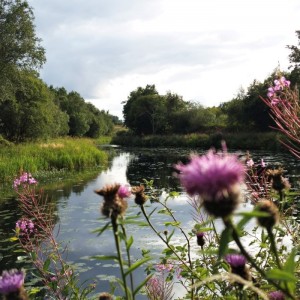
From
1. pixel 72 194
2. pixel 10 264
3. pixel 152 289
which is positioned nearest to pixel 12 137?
pixel 72 194

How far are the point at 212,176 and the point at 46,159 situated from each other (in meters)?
17.7

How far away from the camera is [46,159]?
17828 mm

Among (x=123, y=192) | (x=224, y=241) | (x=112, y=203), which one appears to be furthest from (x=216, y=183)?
(x=123, y=192)

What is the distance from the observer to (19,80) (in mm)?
22250

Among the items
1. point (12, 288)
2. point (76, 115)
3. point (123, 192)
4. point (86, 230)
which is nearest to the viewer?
point (12, 288)

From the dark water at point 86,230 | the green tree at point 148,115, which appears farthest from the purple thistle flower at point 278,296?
the green tree at point 148,115

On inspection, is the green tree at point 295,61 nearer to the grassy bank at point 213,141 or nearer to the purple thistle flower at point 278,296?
the grassy bank at point 213,141

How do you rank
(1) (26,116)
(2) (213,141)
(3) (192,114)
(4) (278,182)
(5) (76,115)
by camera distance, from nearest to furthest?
(4) (278,182) < (1) (26,116) < (2) (213,141) < (3) (192,114) < (5) (76,115)

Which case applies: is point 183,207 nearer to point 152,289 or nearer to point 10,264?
point 10,264

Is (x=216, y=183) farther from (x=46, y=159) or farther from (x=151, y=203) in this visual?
(x=46, y=159)

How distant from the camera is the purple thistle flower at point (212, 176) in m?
0.79

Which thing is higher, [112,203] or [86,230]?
[112,203]

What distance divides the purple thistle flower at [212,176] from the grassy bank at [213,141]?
72.8ft

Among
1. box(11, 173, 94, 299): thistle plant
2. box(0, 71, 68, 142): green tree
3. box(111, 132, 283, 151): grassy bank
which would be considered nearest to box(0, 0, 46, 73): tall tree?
box(0, 71, 68, 142): green tree
